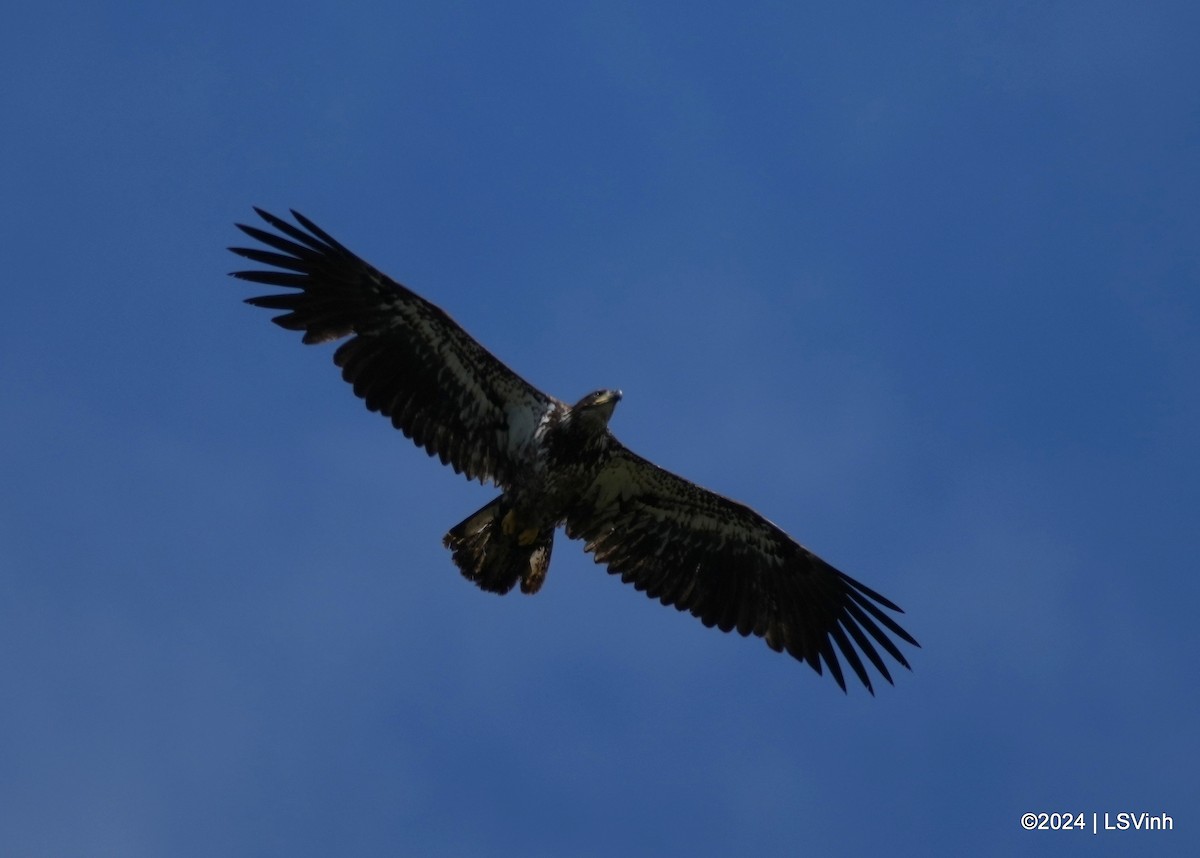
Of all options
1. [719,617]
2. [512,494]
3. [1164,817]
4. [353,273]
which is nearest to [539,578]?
[512,494]

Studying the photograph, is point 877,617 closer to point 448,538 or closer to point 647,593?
point 647,593

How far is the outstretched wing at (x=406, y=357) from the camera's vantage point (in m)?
15.5

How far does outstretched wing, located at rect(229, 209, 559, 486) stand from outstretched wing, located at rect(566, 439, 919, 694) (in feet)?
3.73

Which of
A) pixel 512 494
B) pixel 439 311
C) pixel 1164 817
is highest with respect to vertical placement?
pixel 439 311

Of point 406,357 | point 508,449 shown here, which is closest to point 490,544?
point 508,449

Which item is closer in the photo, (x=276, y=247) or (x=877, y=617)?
(x=276, y=247)

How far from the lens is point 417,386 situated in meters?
15.8

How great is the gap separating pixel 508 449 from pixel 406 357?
1313 millimetres

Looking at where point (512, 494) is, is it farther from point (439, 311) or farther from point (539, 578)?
point (439, 311)

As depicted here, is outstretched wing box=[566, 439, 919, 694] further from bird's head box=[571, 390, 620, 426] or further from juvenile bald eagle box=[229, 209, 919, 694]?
bird's head box=[571, 390, 620, 426]

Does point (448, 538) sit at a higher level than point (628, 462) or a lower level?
lower

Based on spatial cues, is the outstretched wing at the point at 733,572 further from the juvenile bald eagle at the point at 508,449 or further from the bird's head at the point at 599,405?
the bird's head at the point at 599,405

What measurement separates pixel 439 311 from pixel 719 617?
14.1 feet

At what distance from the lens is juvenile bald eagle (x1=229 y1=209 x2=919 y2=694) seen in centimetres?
1547
